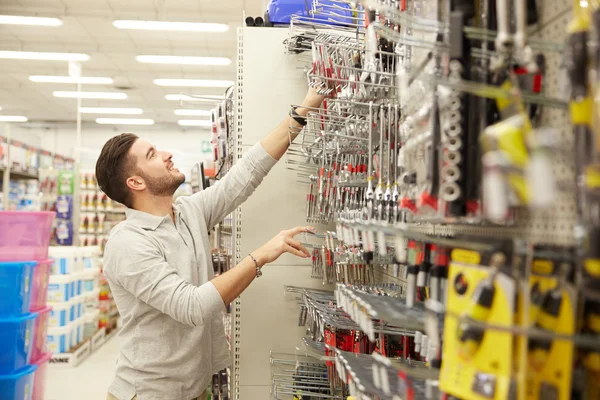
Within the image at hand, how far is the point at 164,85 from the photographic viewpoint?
11.1 m

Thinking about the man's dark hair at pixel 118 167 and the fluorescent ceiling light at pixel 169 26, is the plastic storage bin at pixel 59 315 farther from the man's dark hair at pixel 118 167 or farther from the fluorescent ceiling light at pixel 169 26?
the man's dark hair at pixel 118 167

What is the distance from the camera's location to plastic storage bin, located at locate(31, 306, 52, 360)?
392cm

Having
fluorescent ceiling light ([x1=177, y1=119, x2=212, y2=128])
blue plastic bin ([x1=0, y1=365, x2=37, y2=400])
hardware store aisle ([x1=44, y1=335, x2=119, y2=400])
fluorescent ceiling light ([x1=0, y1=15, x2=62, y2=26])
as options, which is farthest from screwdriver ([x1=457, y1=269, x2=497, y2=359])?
fluorescent ceiling light ([x1=177, y1=119, x2=212, y2=128])

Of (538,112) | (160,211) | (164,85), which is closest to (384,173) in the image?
(538,112)

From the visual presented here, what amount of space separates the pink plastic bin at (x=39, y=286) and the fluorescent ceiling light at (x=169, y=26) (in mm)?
4417

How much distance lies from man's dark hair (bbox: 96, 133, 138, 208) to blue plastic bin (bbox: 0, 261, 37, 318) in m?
1.51

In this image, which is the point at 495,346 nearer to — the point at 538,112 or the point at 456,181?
the point at 456,181

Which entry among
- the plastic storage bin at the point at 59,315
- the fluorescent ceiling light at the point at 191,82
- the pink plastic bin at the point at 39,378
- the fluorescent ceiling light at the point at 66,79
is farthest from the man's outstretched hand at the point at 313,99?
the fluorescent ceiling light at the point at 66,79

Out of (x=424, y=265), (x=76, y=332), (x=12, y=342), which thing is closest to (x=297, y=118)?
(x=424, y=265)

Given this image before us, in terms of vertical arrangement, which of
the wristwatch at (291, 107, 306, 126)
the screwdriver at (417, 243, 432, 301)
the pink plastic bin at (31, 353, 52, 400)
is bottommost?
the pink plastic bin at (31, 353, 52, 400)

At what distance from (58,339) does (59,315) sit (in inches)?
12.0

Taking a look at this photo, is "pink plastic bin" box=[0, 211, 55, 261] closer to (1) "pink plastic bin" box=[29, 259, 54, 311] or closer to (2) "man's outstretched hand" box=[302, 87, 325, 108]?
(1) "pink plastic bin" box=[29, 259, 54, 311]

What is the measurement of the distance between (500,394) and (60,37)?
9.19 meters

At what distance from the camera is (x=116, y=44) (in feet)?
28.9
